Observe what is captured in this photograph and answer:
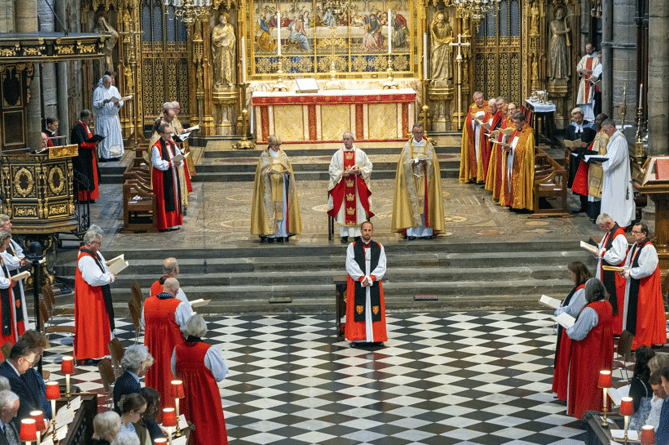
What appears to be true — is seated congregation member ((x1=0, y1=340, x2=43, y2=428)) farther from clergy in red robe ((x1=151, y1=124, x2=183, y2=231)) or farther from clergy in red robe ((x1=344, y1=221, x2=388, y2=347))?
clergy in red robe ((x1=151, y1=124, x2=183, y2=231))

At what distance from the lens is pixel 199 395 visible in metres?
10.6

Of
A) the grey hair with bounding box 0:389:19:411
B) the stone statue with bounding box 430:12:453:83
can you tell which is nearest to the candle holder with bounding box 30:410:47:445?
the grey hair with bounding box 0:389:19:411

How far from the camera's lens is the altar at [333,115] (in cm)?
2484

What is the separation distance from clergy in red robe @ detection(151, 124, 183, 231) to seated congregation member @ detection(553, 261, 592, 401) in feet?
25.2

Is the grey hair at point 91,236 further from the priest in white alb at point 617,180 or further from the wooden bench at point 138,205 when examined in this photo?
the priest in white alb at point 617,180

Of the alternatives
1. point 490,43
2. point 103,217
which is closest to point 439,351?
point 103,217

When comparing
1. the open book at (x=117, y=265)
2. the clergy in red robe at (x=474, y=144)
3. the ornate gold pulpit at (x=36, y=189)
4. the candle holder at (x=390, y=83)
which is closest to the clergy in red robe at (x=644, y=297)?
the open book at (x=117, y=265)

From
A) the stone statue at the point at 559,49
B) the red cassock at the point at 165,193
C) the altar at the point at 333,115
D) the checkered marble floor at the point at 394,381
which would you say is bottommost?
the checkered marble floor at the point at 394,381

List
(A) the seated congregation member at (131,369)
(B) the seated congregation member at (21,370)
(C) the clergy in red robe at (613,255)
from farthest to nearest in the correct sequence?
(C) the clergy in red robe at (613,255)
(A) the seated congregation member at (131,369)
(B) the seated congregation member at (21,370)

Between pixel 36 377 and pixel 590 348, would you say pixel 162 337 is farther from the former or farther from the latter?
pixel 590 348

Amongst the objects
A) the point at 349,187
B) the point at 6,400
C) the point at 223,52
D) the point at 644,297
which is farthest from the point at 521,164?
the point at 6,400

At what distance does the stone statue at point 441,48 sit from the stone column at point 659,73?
8217 millimetres

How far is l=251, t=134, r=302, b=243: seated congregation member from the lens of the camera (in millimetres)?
17656

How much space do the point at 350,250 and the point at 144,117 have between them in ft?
44.0
